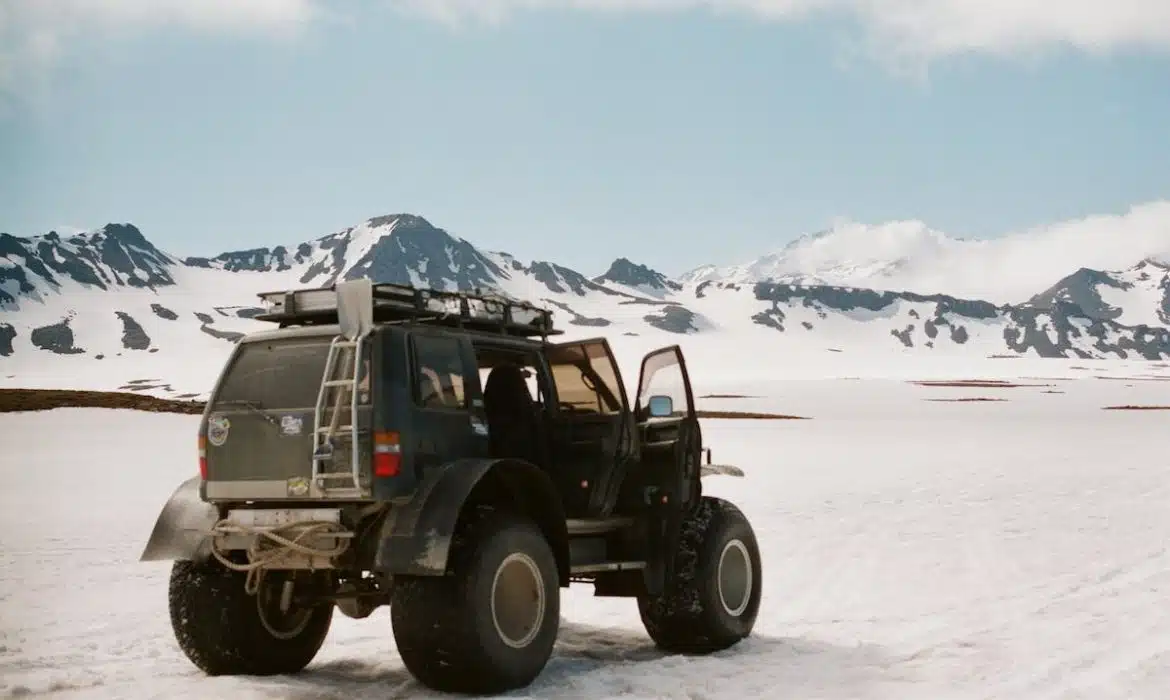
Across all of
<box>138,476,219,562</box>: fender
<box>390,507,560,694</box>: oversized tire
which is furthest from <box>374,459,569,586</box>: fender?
<box>138,476,219,562</box>: fender

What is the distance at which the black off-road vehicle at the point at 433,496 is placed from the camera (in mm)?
7664

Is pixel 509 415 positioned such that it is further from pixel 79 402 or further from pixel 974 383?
pixel 974 383

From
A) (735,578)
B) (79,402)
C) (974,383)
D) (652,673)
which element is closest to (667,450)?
(735,578)

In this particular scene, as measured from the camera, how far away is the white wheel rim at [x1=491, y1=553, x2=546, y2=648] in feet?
25.8

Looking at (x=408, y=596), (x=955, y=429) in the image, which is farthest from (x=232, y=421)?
(x=955, y=429)

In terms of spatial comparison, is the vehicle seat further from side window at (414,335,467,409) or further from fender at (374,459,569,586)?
fender at (374,459,569,586)

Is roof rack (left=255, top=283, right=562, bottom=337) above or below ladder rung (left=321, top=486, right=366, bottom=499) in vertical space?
above

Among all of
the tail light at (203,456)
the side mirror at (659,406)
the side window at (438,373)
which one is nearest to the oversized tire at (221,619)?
the tail light at (203,456)

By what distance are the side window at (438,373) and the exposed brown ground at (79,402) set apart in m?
40.4

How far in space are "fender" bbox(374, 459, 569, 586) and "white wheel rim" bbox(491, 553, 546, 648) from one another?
0.51 meters

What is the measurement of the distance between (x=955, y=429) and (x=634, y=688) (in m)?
45.4

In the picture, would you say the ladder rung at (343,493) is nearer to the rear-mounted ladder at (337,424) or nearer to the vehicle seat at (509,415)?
the rear-mounted ladder at (337,424)

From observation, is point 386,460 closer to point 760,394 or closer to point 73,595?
point 73,595

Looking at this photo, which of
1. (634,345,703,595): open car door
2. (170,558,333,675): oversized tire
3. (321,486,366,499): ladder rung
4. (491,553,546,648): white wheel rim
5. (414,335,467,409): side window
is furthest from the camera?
(634,345,703,595): open car door
